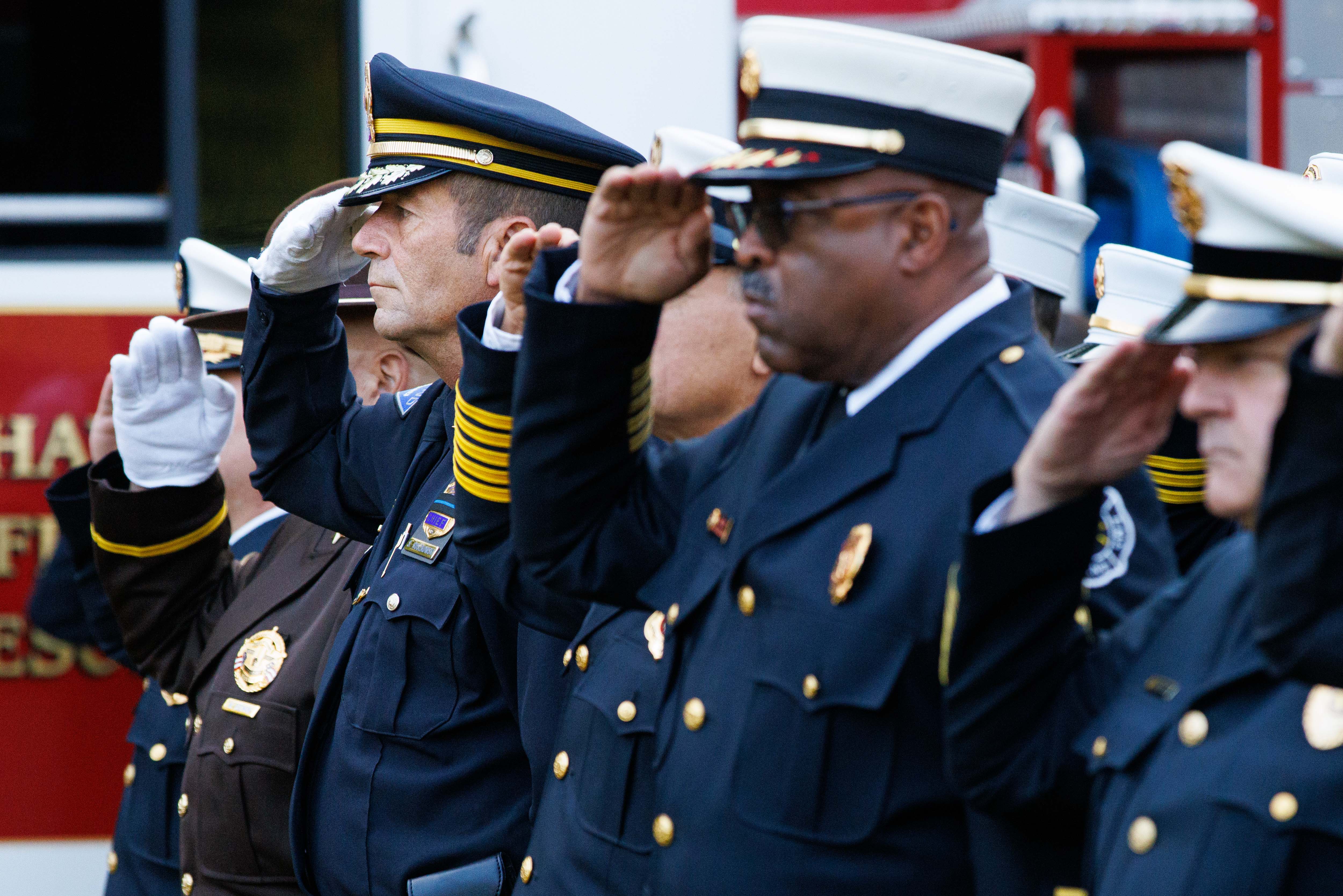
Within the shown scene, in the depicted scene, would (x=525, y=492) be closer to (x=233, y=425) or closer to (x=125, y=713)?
(x=233, y=425)

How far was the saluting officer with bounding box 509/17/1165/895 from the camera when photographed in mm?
1542

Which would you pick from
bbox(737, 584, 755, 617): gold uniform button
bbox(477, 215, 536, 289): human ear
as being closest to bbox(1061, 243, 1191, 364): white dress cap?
bbox(477, 215, 536, 289): human ear

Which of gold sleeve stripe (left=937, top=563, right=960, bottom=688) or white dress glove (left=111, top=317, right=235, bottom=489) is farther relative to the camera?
white dress glove (left=111, top=317, right=235, bottom=489)

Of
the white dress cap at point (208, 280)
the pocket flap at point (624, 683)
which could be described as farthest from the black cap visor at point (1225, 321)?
the white dress cap at point (208, 280)

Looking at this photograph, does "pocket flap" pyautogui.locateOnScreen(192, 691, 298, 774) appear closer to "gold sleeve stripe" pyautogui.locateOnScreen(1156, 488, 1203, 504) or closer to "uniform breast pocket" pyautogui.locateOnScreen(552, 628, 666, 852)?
"uniform breast pocket" pyautogui.locateOnScreen(552, 628, 666, 852)

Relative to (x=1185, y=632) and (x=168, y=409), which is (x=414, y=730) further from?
(x=1185, y=632)

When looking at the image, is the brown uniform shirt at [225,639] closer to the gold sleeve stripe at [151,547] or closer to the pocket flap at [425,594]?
the gold sleeve stripe at [151,547]

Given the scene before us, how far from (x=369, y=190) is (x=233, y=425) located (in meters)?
1.04

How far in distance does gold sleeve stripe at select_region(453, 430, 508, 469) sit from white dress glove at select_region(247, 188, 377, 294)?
81cm

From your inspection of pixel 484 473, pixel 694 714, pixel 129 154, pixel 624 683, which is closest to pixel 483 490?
pixel 484 473

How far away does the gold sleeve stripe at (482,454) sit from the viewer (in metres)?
1.99

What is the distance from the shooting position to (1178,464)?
2.51 meters

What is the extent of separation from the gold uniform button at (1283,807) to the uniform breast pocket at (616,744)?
728 mm

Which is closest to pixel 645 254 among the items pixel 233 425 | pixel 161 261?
pixel 233 425
